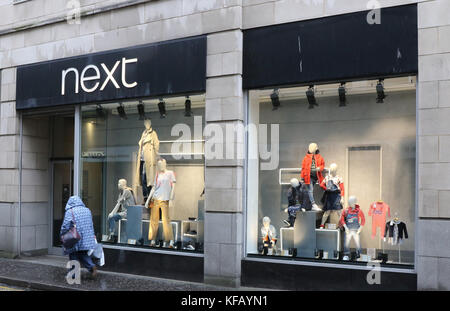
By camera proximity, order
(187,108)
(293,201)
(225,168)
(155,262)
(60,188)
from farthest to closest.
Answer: (60,188) → (187,108) → (155,262) → (293,201) → (225,168)

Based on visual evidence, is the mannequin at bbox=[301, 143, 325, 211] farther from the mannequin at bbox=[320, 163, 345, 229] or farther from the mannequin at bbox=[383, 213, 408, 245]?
the mannequin at bbox=[383, 213, 408, 245]

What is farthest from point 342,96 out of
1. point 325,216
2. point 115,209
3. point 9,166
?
point 9,166

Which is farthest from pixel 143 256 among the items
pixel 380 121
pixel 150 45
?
pixel 380 121

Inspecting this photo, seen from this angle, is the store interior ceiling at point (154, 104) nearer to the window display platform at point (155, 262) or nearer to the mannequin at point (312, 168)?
the mannequin at point (312, 168)

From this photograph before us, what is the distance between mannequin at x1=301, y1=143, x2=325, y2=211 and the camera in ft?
30.5

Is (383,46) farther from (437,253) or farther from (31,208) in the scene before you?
(31,208)

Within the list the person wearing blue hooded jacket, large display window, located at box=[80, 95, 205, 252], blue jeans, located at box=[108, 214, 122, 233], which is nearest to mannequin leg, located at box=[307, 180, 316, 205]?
large display window, located at box=[80, 95, 205, 252]

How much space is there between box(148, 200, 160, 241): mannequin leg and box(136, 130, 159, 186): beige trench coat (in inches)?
20.6

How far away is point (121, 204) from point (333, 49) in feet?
18.7

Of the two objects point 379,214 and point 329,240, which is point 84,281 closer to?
point 329,240

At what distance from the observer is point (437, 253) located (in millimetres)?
7383

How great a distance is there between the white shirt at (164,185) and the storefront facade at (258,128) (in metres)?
0.07

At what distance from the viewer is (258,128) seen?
948cm
